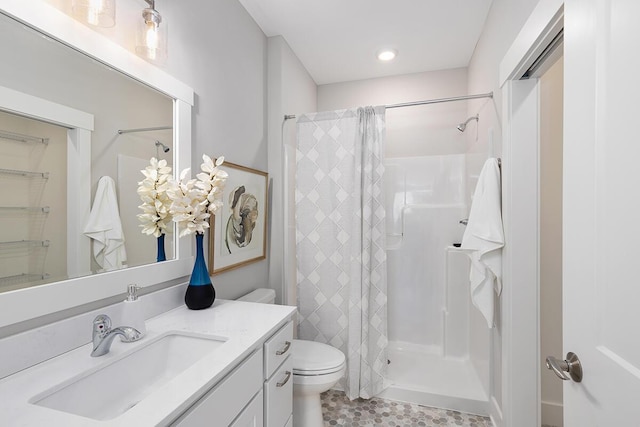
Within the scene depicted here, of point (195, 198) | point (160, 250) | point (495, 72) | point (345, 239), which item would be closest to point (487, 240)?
point (345, 239)

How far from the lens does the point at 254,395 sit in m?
0.99

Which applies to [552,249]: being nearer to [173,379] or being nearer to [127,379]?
[173,379]

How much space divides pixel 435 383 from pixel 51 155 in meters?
2.48

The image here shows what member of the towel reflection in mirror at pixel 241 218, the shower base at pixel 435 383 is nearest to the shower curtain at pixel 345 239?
the shower base at pixel 435 383

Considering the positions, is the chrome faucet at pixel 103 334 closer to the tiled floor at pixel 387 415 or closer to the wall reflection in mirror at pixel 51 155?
the wall reflection in mirror at pixel 51 155

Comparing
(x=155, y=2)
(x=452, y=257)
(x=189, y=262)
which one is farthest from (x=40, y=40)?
(x=452, y=257)

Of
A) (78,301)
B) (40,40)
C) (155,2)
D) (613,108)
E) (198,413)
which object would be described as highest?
(155,2)

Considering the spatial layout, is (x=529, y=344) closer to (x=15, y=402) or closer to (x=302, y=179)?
(x=302, y=179)

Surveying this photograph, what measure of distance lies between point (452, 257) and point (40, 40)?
2774 mm

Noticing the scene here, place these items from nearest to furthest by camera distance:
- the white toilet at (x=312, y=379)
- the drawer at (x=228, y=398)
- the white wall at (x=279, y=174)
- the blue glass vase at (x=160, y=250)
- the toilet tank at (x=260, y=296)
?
the drawer at (x=228, y=398)
the blue glass vase at (x=160, y=250)
the white toilet at (x=312, y=379)
the toilet tank at (x=260, y=296)
the white wall at (x=279, y=174)

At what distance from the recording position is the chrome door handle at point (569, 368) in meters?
0.71

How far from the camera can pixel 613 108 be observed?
0.61m

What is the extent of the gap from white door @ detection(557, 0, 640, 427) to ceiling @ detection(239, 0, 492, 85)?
53.6 inches

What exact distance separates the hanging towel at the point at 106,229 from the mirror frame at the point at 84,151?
4 cm
